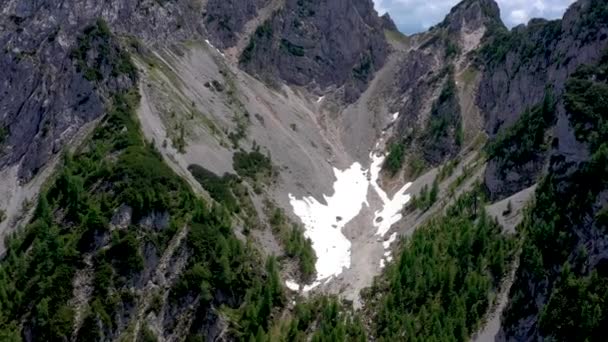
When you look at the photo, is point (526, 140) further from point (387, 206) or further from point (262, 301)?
point (262, 301)

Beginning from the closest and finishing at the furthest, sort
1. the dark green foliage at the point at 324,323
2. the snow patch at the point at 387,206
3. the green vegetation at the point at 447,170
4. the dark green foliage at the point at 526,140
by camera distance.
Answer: the dark green foliage at the point at 324,323 < the dark green foliage at the point at 526,140 < the snow patch at the point at 387,206 < the green vegetation at the point at 447,170

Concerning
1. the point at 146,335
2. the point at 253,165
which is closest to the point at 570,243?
the point at 146,335

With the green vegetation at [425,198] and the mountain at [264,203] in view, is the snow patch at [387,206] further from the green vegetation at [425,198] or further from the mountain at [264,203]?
the green vegetation at [425,198]

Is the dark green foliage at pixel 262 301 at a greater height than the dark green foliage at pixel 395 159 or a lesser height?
lesser

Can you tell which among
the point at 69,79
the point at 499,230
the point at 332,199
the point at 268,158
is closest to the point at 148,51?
the point at 69,79

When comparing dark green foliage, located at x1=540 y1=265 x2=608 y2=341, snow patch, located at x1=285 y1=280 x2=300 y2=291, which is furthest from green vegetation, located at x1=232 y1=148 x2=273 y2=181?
dark green foliage, located at x1=540 y1=265 x2=608 y2=341

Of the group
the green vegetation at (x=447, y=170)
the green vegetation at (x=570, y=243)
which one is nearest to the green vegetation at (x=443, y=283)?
the green vegetation at (x=570, y=243)

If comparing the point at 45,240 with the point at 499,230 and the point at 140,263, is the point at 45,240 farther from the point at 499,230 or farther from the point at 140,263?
the point at 499,230
